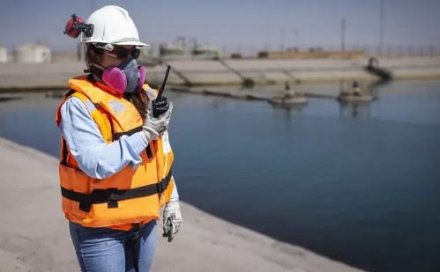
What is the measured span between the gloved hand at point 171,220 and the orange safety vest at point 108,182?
28 cm

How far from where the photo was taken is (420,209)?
9102 millimetres

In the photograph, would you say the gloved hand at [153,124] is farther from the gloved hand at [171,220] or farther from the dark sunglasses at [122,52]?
the gloved hand at [171,220]

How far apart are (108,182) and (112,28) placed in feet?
2.36

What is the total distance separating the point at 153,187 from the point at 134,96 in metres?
0.45

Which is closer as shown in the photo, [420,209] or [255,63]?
[420,209]

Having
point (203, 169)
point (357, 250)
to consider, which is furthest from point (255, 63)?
point (357, 250)

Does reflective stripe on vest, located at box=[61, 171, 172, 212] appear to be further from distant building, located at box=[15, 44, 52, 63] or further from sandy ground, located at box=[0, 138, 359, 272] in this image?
distant building, located at box=[15, 44, 52, 63]

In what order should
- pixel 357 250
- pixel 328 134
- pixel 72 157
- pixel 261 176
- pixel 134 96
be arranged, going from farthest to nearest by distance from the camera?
pixel 328 134 < pixel 261 176 < pixel 357 250 < pixel 134 96 < pixel 72 157

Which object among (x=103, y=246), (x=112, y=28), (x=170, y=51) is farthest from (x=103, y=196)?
(x=170, y=51)

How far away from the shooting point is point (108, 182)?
2252 millimetres

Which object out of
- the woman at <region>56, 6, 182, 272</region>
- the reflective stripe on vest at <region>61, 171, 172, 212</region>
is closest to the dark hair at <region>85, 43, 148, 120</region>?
the woman at <region>56, 6, 182, 272</region>

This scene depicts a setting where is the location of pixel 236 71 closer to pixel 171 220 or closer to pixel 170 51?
pixel 170 51

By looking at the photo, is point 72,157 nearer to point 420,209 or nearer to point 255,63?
point 420,209

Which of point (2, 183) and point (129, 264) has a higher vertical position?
point (129, 264)
